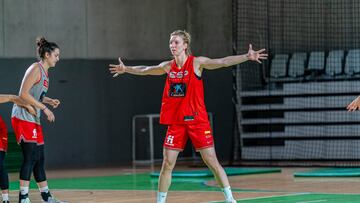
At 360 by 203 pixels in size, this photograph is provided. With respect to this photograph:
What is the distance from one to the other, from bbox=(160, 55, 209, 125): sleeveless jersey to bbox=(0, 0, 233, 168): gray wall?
11.2 m

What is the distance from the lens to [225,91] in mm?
23562

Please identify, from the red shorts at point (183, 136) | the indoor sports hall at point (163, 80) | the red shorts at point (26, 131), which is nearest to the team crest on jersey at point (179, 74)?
the red shorts at point (183, 136)

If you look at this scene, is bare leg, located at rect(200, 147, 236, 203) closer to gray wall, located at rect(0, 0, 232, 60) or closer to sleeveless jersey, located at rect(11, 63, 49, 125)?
sleeveless jersey, located at rect(11, 63, 49, 125)

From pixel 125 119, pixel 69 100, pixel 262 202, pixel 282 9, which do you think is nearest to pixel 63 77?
pixel 69 100

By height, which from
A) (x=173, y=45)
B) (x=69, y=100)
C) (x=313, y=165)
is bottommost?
(x=313, y=165)

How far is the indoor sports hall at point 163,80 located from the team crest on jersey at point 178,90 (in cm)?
978

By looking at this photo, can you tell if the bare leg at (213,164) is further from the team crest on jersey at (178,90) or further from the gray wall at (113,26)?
the gray wall at (113,26)

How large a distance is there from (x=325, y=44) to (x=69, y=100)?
656 centimetres

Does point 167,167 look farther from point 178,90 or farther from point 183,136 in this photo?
point 178,90

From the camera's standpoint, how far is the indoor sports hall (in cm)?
2039

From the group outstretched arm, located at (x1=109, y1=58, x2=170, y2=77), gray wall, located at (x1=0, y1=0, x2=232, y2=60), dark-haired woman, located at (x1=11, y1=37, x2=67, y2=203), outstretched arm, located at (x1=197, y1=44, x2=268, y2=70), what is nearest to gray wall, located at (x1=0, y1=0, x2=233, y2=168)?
gray wall, located at (x1=0, y1=0, x2=232, y2=60)

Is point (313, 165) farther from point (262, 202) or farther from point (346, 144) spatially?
point (262, 202)

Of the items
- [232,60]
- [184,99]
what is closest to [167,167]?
[184,99]

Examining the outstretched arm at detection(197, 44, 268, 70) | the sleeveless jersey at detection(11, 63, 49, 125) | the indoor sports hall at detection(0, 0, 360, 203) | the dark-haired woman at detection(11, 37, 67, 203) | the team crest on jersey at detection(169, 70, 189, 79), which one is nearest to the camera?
the outstretched arm at detection(197, 44, 268, 70)
